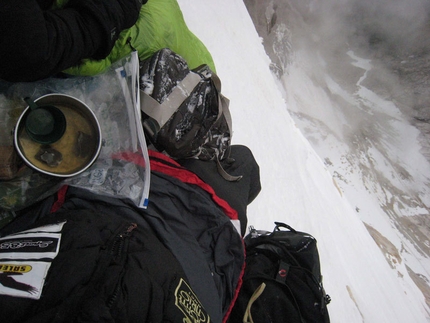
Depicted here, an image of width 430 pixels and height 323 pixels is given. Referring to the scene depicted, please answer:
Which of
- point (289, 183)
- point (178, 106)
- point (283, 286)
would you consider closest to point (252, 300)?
point (283, 286)

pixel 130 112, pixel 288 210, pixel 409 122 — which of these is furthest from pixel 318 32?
pixel 130 112

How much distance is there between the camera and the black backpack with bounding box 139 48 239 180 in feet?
2.94

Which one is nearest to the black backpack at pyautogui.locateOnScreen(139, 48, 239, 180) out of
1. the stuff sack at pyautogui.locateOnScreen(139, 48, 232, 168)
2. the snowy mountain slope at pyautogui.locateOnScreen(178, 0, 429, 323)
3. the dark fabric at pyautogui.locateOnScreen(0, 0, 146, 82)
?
the stuff sack at pyautogui.locateOnScreen(139, 48, 232, 168)

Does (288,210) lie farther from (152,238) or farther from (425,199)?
(425,199)

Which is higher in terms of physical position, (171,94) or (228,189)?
(171,94)

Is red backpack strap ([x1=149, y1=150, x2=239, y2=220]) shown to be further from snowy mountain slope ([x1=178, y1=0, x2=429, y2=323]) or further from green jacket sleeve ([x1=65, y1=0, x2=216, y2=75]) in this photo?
snowy mountain slope ([x1=178, y1=0, x2=429, y2=323])

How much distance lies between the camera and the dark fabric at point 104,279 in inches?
18.5

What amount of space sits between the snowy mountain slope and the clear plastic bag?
877 mm

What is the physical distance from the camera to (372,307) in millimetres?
1948

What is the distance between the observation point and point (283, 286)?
98 centimetres

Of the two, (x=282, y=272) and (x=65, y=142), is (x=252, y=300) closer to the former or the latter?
(x=282, y=272)

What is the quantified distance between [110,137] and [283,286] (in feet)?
2.53

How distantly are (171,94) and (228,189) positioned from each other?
0.42 meters

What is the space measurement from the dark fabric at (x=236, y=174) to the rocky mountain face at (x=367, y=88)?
5483 millimetres
